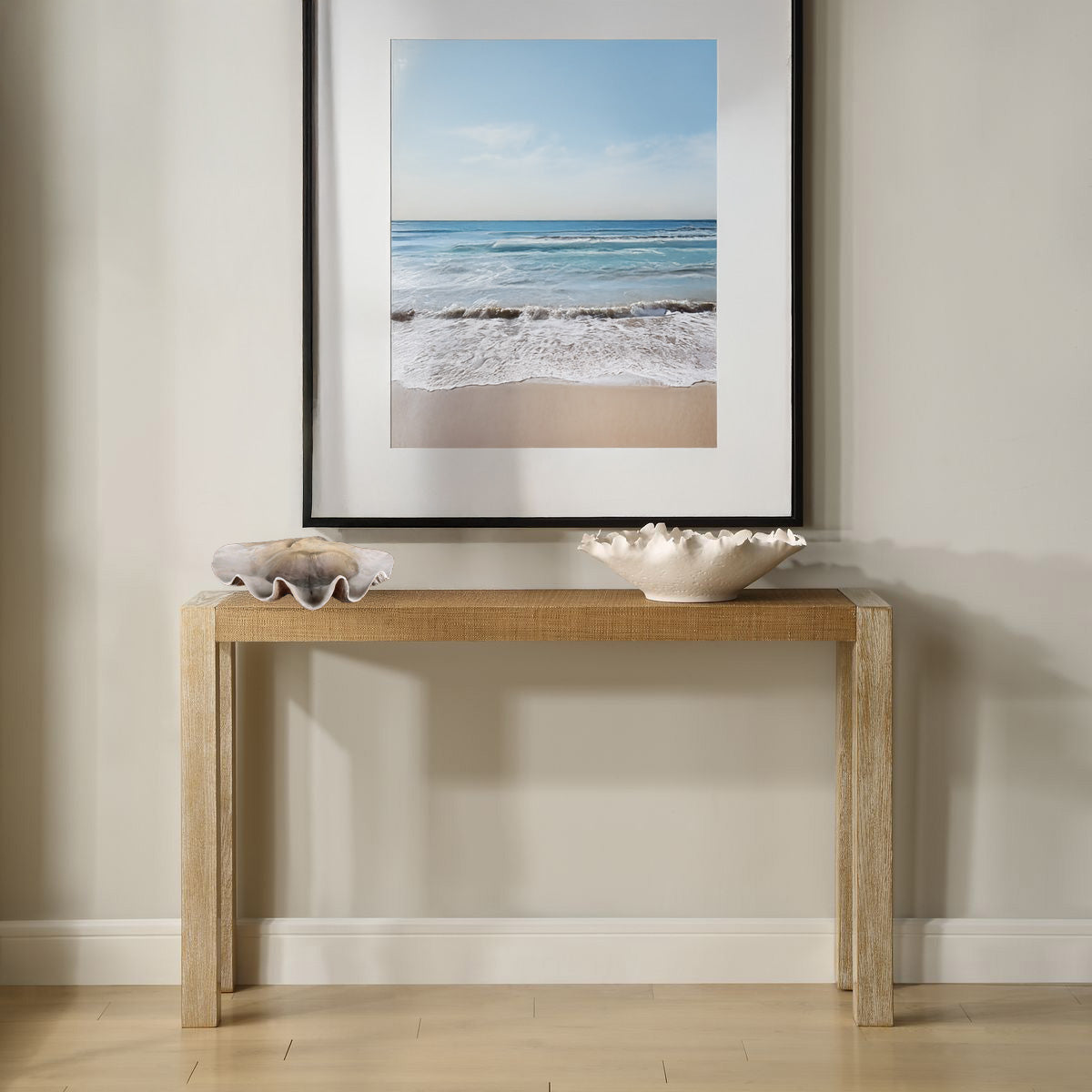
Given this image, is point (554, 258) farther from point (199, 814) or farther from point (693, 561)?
point (199, 814)

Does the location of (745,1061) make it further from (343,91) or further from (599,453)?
(343,91)

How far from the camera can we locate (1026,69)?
200cm

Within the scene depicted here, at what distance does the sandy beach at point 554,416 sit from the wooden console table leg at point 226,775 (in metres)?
0.53

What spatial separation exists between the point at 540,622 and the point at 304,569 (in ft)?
1.32

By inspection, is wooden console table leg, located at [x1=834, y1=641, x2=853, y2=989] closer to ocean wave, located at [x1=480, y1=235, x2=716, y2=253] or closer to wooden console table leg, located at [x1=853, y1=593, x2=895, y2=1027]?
wooden console table leg, located at [x1=853, y1=593, x2=895, y2=1027]

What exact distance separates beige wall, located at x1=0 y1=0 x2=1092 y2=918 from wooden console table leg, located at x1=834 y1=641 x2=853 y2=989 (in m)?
0.07

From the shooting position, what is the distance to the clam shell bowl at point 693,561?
70.1 inches

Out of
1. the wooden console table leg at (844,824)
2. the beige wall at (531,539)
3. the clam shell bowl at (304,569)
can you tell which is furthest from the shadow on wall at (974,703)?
the clam shell bowl at (304,569)

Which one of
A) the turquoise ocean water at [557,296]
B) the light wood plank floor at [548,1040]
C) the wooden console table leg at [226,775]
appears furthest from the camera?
the turquoise ocean water at [557,296]

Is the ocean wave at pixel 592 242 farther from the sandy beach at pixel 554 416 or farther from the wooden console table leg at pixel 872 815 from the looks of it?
the wooden console table leg at pixel 872 815

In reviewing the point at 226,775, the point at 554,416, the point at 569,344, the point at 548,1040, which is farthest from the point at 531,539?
the point at 548,1040

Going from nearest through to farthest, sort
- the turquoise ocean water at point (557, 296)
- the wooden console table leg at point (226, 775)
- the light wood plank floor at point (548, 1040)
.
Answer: the light wood plank floor at point (548, 1040), the wooden console table leg at point (226, 775), the turquoise ocean water at point (557, 296)

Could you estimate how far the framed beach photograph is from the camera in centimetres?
199

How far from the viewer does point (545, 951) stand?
2076mm
